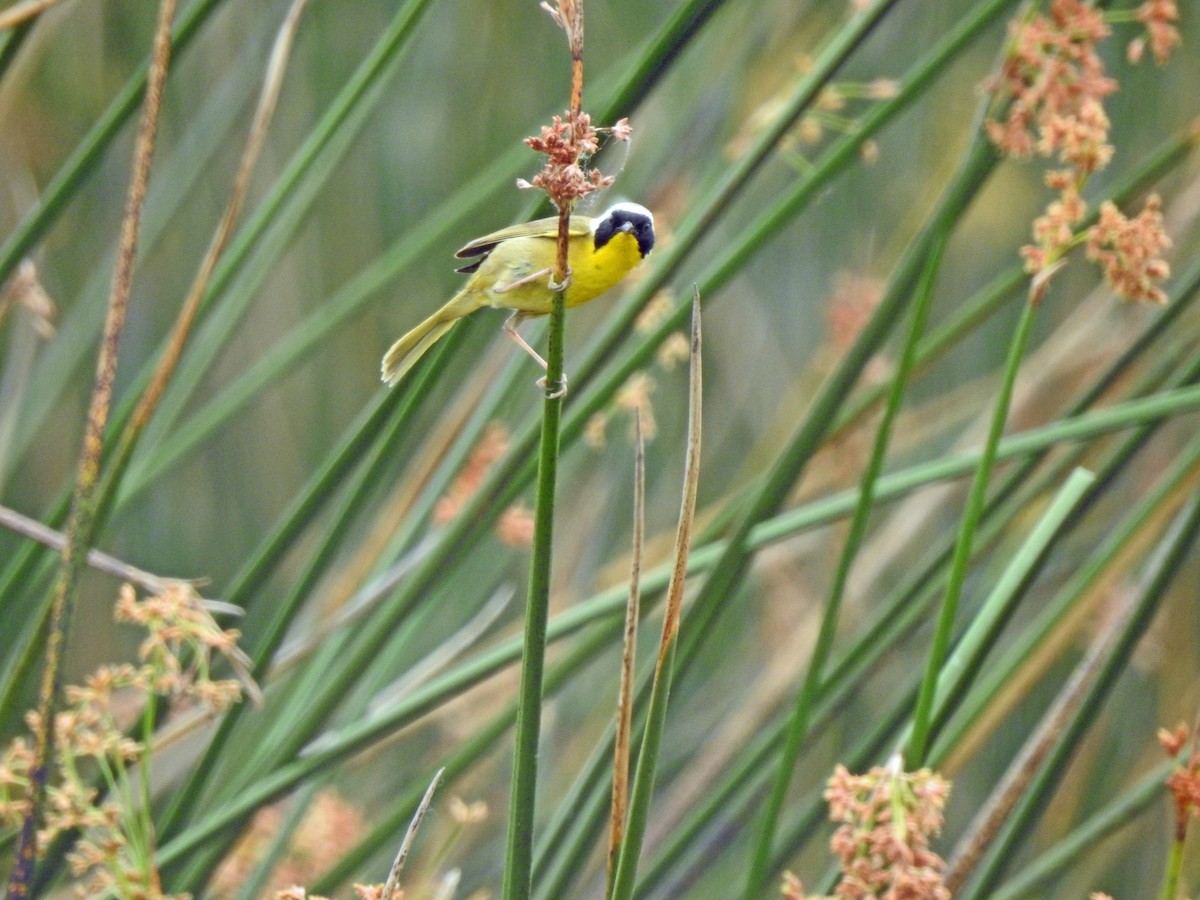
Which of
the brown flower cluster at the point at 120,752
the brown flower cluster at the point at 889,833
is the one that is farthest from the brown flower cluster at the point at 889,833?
the brown flower cluster at the point at 120,752

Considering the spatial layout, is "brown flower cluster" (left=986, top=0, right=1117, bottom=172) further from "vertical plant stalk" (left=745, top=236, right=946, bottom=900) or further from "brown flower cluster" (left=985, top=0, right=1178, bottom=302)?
"vertical plant stalk" (left=745, top=236, right=946, bottom=900)

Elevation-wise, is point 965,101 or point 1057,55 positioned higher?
point 965,101

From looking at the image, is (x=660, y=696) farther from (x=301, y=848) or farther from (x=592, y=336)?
(x=592, y=336)

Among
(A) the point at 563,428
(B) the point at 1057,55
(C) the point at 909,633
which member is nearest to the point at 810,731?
(C) the point at 909,633

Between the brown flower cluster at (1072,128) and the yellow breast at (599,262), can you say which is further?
the yellow breast at (599,262)

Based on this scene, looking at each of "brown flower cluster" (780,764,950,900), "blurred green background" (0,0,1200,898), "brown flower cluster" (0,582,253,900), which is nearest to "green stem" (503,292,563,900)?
"brown flower cluster" (780,764,950,900)

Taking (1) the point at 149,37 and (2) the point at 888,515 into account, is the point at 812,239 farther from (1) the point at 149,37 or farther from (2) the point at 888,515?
(1) the point at 149,37

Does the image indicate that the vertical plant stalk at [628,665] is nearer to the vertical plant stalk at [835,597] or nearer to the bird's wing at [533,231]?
the vertical plant stalk at [835,597]
